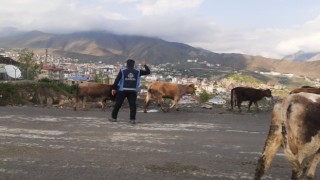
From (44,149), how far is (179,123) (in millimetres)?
6312

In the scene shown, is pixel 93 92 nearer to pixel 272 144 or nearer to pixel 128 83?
pixel 128 83

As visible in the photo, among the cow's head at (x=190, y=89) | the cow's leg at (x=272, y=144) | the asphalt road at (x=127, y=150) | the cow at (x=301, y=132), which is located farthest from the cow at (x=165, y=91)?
the cow at (x=301, y=132)

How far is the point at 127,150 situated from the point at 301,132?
3.88m

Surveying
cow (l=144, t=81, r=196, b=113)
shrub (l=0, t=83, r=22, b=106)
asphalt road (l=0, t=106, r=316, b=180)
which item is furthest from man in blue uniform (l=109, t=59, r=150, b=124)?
shrub (l=0, t=83, r=22, b=106)

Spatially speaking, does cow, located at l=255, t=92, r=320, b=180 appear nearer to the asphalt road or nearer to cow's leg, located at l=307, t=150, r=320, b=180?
cow's leg, located at l=307, t=150, r=320, b=180

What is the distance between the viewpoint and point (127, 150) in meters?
8.91

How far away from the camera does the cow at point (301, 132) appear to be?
620 cm

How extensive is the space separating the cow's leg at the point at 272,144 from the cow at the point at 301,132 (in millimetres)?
69

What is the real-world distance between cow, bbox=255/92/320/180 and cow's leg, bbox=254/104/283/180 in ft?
0.23

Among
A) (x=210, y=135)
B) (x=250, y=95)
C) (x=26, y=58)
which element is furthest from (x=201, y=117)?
(x=26, y=58)

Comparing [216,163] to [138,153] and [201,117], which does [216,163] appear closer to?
[138,153]

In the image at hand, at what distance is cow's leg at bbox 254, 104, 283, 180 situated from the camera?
6.68m

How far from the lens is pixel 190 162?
802 centimetres

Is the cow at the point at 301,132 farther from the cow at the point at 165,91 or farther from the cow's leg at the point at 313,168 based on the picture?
the cow at the point at 165,91
